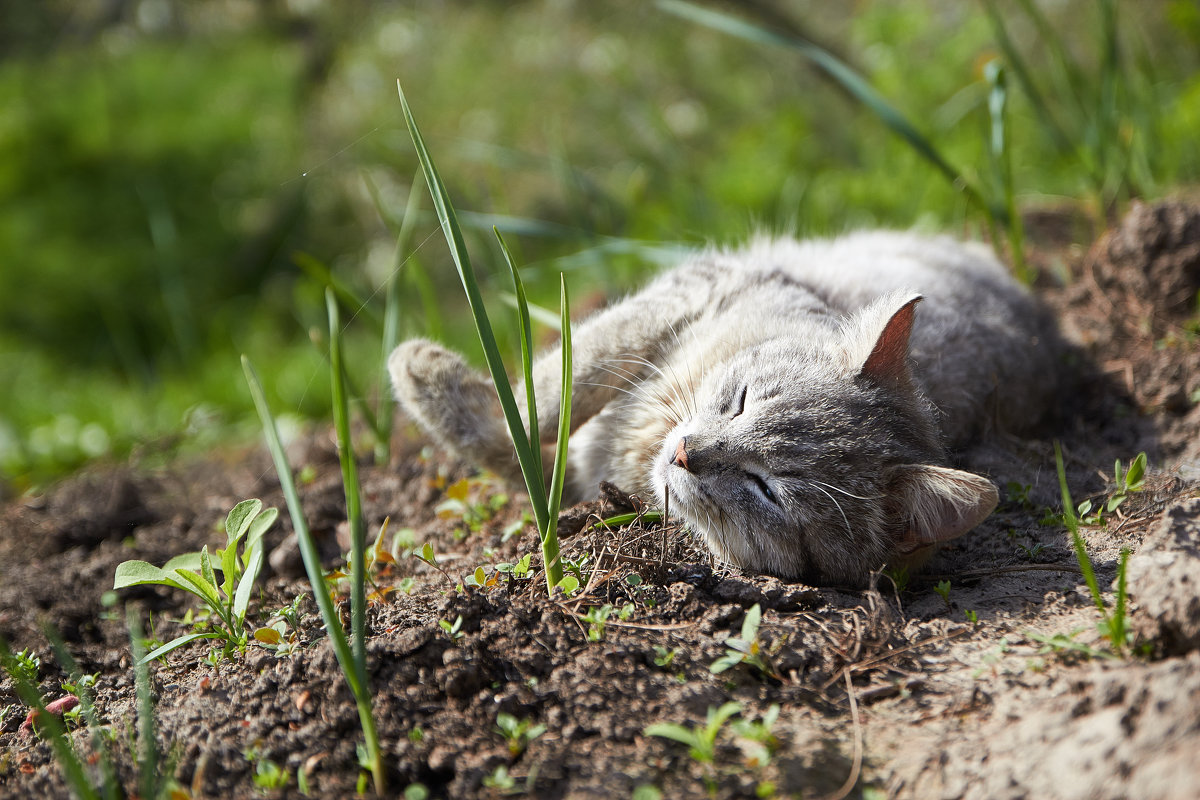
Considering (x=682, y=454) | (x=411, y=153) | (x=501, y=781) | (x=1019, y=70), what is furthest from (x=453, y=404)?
(x=411, y=153)

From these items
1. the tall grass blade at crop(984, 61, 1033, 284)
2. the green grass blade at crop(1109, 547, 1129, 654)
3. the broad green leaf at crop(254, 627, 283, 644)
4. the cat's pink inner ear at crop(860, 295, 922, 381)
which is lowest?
the broad green leaf at crop(254, 627, 283, 644)

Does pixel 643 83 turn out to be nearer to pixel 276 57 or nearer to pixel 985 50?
pixel 985 50

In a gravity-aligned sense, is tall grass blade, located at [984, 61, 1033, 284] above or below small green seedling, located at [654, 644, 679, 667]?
above

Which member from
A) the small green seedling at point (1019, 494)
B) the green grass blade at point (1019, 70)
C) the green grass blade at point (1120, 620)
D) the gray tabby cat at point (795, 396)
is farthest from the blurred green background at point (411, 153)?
the green grass blade at point (1120, 620)

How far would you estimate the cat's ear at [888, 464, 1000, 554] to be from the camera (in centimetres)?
197

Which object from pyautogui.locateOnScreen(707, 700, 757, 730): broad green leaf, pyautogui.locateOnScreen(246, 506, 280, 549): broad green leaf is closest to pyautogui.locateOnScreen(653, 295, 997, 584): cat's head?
pyautogui.locateOnScreen(707, 700, 757, 730): broad green leaf

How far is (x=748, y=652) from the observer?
1.72 metres

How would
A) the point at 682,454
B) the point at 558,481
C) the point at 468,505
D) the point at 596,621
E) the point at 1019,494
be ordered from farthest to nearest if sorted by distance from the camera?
the point at 468,505
the point at 1019,494
the point at 682,454
the point at 558,481
the point at 596,621

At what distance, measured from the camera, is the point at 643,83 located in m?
7.76

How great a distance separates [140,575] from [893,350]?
6.70 ft

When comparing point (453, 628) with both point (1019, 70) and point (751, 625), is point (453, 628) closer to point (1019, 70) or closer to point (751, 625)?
point (751, 625)

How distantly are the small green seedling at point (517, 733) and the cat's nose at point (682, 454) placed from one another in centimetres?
83

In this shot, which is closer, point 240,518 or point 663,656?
point 663,656

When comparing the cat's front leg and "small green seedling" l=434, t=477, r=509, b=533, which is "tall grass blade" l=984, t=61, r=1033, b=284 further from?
"small green seedling" l=434, t=477, r=509, b=533
